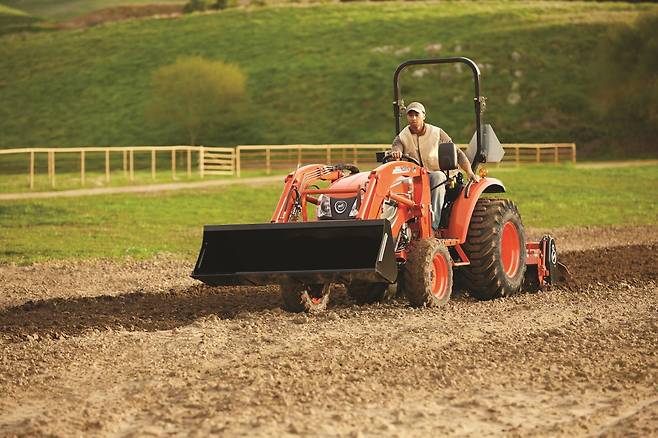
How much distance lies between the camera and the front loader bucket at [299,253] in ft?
38.0

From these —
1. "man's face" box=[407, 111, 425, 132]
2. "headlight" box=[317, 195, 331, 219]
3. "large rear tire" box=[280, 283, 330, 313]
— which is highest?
"man's face" box=[407, 111, 425, 132]

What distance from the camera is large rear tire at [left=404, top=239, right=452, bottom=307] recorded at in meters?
12.1

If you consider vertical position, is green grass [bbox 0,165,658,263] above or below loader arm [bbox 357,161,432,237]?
below

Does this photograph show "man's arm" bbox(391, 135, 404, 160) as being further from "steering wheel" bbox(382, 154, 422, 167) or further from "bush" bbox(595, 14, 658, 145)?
"bush" bbox(595, 14, 658, 145)

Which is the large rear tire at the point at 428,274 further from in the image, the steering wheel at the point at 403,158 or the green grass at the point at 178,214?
the green grass at the point at 178,214

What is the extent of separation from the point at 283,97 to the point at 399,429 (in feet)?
235

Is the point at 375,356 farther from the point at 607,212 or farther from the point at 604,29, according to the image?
the point at 604,29

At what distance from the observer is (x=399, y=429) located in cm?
759

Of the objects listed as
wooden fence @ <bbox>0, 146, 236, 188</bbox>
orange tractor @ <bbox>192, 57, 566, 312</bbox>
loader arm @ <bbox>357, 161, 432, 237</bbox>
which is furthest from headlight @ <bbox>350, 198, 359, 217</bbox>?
wooden fence @ <bbox>0, 146, 236, 188</bbox>

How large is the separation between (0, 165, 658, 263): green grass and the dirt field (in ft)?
24.3

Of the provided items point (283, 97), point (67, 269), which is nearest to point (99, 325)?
point (67, 269)

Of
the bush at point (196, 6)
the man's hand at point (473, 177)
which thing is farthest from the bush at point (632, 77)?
the bush at point (196, 6)

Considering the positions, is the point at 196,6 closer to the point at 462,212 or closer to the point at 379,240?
the point at 462,212

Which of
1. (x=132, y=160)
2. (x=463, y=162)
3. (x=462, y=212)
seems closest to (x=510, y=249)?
(x=462, y=212)
